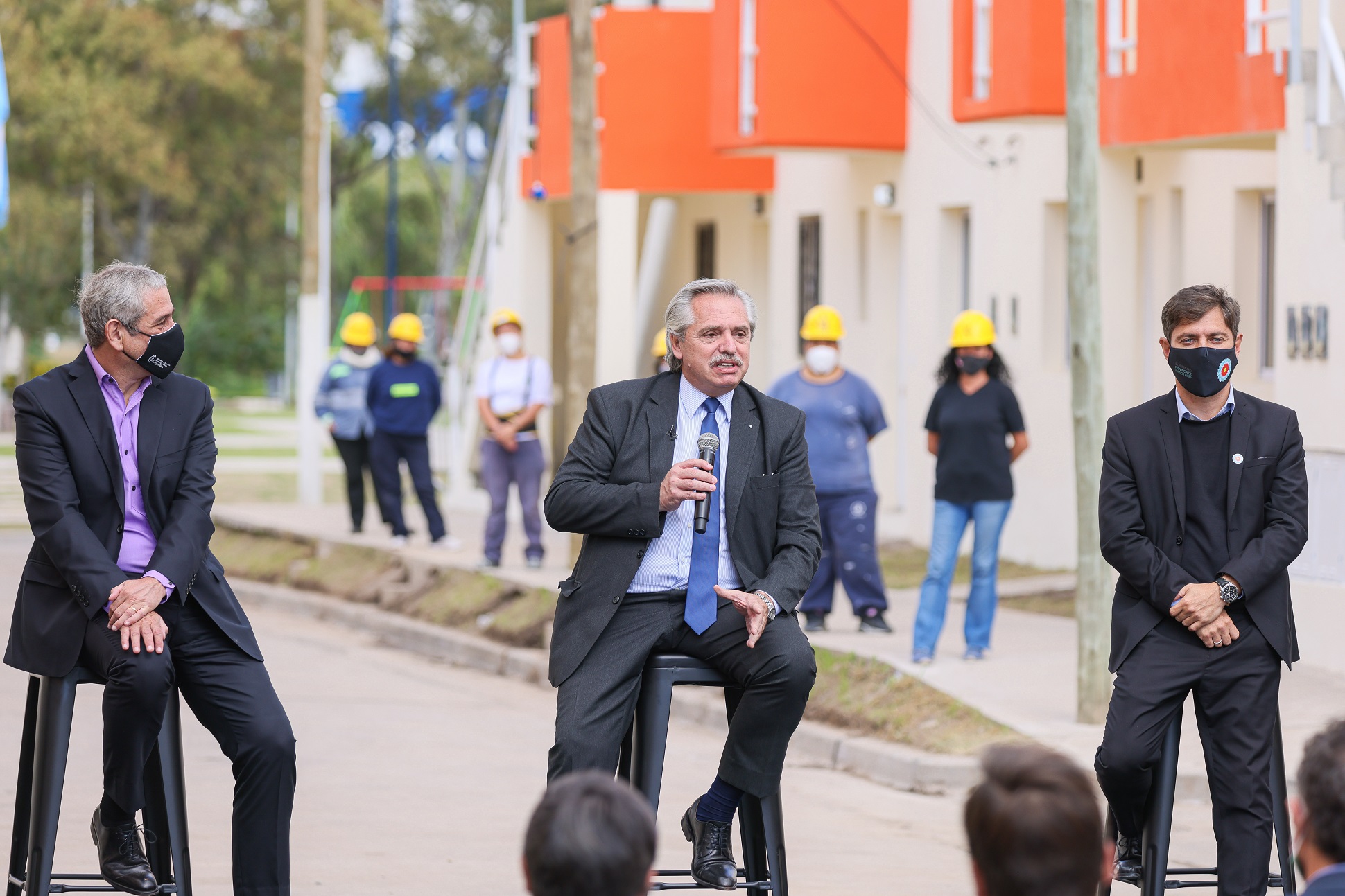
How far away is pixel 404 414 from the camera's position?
57.9ft

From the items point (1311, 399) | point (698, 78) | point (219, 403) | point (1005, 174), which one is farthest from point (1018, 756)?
point (219, 403)

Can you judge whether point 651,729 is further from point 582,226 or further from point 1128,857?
point 582,226

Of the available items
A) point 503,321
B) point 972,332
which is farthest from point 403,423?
point 972,332

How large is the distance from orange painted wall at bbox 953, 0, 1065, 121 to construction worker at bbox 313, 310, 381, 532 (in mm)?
5985

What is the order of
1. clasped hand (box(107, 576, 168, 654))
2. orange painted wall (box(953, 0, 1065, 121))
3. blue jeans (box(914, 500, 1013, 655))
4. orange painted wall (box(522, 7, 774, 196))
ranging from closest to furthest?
clasped hand (box(107, 576, 168, 654)) < blue jeans (box(914, 500, 1013, 655)) < orange painted wall (box(953, 0, 1065, 121)) < orange painted wall (box(522, 7, 774, 196))

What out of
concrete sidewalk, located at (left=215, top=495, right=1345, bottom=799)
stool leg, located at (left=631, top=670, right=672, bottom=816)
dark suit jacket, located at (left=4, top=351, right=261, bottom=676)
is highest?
dark suit jacket, located at (left=4, top=351, right=261, bottom=676)

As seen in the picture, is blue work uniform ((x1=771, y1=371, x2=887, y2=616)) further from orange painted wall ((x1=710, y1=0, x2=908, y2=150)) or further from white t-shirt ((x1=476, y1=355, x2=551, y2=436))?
orange painted wall ((x1=710, y1=0, x2=908, y2=150))

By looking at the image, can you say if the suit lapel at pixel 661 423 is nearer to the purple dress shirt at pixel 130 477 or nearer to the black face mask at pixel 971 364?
the purple dress shirt at pixel 130 477

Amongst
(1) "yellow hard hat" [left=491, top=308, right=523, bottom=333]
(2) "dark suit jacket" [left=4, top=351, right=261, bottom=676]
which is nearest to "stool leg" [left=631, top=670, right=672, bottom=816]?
(2) "dark suit jacket" [left=4, top=351, right=261, bottom=676]

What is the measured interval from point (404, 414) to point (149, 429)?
11710 mm

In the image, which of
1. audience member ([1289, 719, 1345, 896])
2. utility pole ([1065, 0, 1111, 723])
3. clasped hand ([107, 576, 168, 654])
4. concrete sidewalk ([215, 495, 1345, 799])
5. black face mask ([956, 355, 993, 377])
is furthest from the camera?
black face mask ([956, 355, 993, 377])

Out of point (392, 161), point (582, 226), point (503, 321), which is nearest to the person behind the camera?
point (582, 226)

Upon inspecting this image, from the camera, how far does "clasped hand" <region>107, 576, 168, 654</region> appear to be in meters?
5.73

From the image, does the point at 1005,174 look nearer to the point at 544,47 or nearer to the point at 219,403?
the point at 544,47
